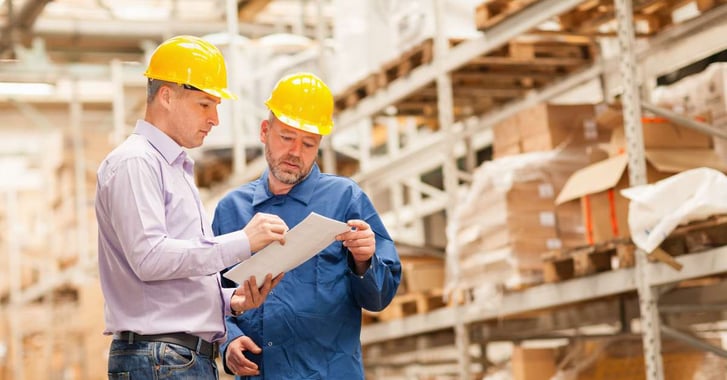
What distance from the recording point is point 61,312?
19688mm

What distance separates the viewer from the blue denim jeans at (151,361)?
3.42 meters

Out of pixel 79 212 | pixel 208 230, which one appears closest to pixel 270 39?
pixel 79 212

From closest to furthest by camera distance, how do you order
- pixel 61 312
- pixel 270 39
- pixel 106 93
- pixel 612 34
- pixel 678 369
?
pixel 678 369
pixel 612 34
pixel 270 39
pixel 61 312
pixel 106 93

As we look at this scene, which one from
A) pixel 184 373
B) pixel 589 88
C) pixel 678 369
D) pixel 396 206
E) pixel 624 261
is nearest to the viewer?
pixel 184 373

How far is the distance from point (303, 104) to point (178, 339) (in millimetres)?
1255

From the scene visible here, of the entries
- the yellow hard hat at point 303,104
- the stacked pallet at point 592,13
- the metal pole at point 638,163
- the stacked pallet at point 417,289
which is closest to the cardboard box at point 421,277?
the stacked pallet at point 417,289

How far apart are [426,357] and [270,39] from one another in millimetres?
3992

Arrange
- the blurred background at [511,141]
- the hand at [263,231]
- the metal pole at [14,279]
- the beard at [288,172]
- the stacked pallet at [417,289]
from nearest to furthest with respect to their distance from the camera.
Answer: the hand at [263,231] → the beard at [288,172] → the blurred background at [511,141] → the stacked pallet at [417,289] → the metal pole at [14,279]

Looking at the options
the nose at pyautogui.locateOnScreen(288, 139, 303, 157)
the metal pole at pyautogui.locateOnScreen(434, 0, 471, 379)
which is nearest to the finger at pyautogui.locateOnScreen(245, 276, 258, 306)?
the nose at pyautogui.locateOnScreen(288, 139, 303, 157)

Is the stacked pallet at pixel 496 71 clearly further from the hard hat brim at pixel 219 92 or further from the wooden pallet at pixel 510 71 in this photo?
the hard hat brim at pixel 219 92

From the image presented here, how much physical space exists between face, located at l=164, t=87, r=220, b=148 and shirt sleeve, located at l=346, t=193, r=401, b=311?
2.61 ft

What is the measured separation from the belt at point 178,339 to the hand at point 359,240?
0.59m

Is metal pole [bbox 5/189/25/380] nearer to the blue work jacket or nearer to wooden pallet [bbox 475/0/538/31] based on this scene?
wooden pallet [bbox 475/0/538/31]

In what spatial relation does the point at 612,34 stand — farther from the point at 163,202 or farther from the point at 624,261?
the point at 163,202
